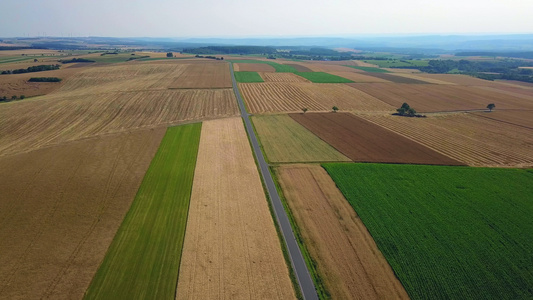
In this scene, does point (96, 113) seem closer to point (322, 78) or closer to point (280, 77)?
point (280, 77)

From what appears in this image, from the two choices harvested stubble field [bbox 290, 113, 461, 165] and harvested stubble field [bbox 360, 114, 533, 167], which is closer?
harvested stubble field [bbox 290, 113, 461, 165]

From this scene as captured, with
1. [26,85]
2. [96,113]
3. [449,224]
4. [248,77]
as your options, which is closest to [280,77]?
[248,77]

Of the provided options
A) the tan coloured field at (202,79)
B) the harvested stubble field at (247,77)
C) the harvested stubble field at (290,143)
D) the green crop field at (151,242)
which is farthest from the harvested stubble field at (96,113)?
the harvested stubble field at (247,77)

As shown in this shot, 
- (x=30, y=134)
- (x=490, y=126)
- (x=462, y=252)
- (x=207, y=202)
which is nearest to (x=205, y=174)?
(x=207, y=202)

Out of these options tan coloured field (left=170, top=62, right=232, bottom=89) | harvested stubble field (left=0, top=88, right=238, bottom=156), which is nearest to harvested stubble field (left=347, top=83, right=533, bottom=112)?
tan coloured field (left=170, top=62, right=232, bottom=89)

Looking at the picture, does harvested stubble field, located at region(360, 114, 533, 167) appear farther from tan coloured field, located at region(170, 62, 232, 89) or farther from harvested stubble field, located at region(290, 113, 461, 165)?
tan coloured field, located at region(170, 62, 232, 89)

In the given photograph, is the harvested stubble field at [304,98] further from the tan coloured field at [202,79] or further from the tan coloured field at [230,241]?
the tan coloured field at [230,241]
